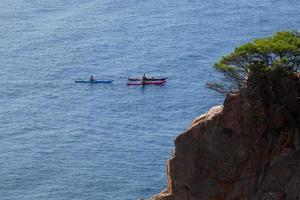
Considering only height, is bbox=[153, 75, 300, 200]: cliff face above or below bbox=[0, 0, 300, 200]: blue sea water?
above

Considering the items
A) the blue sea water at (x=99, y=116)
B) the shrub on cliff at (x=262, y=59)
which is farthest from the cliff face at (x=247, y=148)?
the blue sea water at (x=99, y=116)

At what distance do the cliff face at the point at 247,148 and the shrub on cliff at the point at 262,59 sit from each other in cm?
78

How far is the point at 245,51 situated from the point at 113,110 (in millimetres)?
115153

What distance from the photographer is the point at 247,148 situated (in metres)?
48.9

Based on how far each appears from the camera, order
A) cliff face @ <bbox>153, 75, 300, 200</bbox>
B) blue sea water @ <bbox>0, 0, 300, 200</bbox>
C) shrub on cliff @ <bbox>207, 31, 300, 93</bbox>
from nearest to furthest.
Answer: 1. cliff face @ <bbox>153, 75, 300, 200</bbox>
2. shrub on cliff @ <bbox>207, 31, 300, 93</bbox>
3. blue sea water @ <bbox>0, 0, 300, 200</bbox>

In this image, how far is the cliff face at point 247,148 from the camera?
47844mm

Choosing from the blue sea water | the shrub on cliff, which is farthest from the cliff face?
the blue sea water

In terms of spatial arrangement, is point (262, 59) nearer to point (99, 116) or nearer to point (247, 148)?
point (247, 148)

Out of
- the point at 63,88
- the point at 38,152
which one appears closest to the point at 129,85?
the point at 63,88

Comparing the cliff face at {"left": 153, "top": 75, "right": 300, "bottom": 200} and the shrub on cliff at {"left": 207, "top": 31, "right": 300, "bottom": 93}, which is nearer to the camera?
the cliff face at {"left": 153, "top": 75, "right": 300, "bottom": 200}

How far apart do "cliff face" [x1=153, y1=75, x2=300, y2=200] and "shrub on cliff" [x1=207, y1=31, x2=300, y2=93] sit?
78 cm

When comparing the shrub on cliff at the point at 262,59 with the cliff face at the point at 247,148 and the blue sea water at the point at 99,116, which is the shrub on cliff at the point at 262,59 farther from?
the blue sea water at the point at 99,116

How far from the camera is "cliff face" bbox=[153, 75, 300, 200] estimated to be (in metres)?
47.8

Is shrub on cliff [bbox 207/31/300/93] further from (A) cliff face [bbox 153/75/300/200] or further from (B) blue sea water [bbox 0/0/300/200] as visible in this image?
(B) blue sea water [bbox 0/0/300/200]
